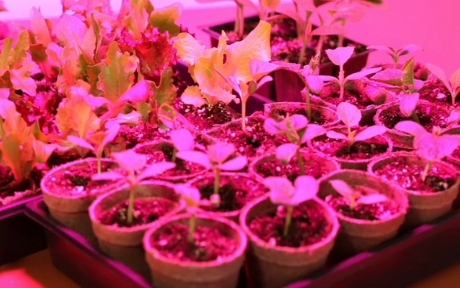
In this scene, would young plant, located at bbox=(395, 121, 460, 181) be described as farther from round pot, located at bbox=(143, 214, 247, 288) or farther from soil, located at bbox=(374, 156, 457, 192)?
round pot, located at bbox=(143, 214, 247, 288)

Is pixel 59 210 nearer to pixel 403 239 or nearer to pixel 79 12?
pixel 403 239

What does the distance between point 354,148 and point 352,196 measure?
18 cm

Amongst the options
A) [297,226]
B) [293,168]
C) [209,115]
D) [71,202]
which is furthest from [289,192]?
[209,115]

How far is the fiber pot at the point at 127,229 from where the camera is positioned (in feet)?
2.38

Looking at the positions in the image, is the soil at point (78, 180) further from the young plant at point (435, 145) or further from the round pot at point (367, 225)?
the young plant at point (435, 145)

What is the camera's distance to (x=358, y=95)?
1.18m

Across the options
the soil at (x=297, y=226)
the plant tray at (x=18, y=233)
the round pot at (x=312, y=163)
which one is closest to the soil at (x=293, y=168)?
the round pot at (x=312, y=163)

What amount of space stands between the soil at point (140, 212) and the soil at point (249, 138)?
18cm

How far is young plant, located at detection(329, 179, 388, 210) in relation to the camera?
2.46 feet

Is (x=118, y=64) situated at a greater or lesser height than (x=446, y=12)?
greater

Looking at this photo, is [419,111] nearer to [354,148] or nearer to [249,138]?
[354,148]

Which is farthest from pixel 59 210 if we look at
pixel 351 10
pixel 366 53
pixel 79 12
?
pixel 366 53

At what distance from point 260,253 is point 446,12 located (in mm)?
1217

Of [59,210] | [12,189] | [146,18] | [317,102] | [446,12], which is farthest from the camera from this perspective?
[446,12]
